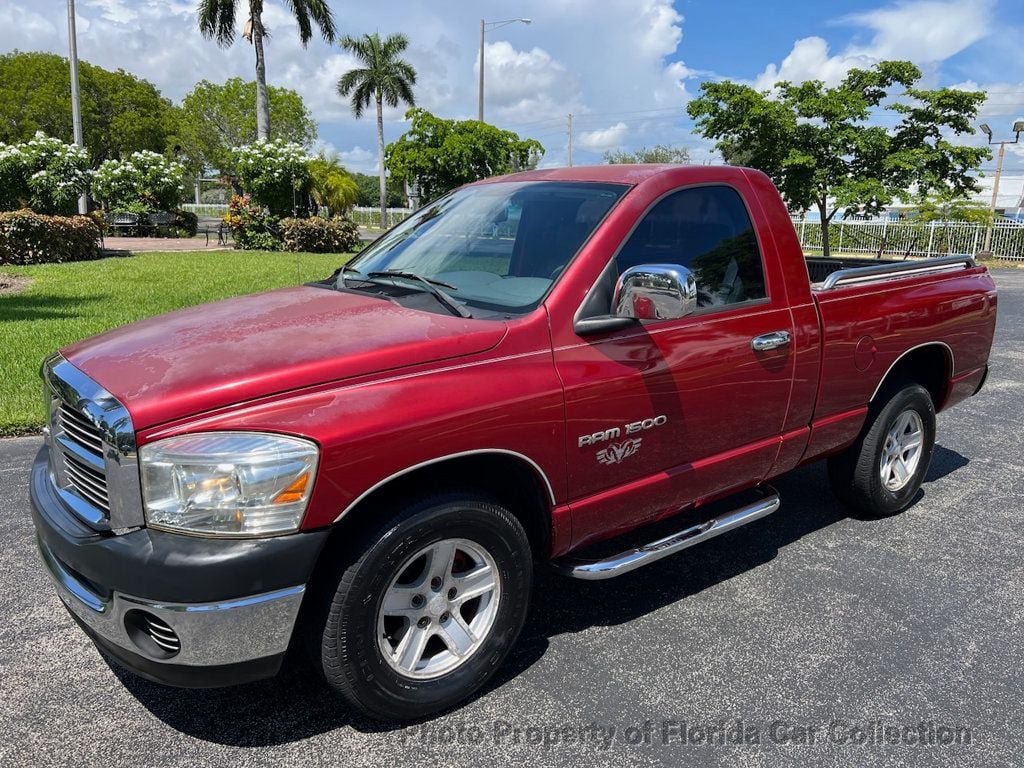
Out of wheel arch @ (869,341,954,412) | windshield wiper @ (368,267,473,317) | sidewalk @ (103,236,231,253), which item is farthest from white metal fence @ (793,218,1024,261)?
windshield wiper @ (368,267,473,317)

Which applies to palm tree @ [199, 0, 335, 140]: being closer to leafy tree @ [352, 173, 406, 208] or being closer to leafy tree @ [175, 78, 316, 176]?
leafy tree @ [175, 78, 316, 176]

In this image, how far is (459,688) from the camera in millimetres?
2697

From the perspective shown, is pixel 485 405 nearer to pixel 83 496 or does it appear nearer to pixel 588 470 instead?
pixel 588 470

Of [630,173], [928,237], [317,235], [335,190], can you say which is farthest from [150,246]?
[928,237]

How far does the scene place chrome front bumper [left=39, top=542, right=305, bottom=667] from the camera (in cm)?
216

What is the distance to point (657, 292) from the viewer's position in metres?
Result: 2.69

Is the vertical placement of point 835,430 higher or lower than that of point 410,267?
lower

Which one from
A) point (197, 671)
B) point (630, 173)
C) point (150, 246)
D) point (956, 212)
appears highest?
point (956, 212)

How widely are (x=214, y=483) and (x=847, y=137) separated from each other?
20.5m

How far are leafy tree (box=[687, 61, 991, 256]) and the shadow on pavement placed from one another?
16.4 m

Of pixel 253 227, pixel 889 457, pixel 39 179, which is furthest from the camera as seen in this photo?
pixel 253 227

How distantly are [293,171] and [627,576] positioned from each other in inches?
946

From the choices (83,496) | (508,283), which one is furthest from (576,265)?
(83,496)

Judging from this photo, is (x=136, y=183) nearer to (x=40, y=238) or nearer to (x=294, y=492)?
(x=40, y=238)
